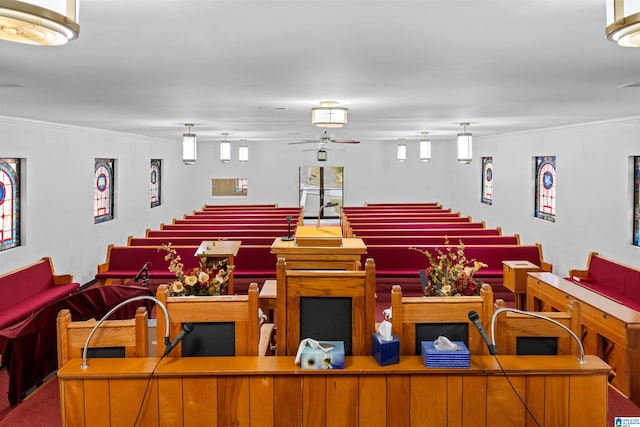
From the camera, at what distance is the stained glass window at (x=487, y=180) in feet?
42.2

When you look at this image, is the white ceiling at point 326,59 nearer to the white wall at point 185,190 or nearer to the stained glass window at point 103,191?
the white wall at point 185,190

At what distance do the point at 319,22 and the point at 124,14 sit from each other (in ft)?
2.79

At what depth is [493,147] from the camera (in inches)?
484

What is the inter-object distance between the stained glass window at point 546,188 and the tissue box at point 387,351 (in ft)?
24.3

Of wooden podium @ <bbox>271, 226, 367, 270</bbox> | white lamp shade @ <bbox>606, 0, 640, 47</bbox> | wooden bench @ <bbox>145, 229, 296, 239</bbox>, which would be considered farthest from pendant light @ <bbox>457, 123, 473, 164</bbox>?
white lamp shade @ <bbox>606, 0, 640, 47</bbox>

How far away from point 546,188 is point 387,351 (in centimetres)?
791

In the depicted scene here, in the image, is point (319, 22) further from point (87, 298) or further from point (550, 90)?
point (87, 298)

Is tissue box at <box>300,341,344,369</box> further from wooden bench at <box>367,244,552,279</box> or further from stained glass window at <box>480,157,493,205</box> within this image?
stained glass window at <box>480,157,493,205</box>

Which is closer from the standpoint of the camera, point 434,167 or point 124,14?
point 124,14

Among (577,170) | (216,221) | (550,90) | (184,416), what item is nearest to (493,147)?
(577,170)

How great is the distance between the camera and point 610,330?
418cm

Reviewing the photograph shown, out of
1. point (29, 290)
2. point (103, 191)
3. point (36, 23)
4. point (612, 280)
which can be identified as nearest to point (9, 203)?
point (29, 290)

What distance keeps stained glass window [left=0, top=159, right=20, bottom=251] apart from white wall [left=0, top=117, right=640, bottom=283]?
112 mm

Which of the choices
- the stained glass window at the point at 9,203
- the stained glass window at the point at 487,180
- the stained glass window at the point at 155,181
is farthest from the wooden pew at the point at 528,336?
the stained glass window at the point at 155,181
